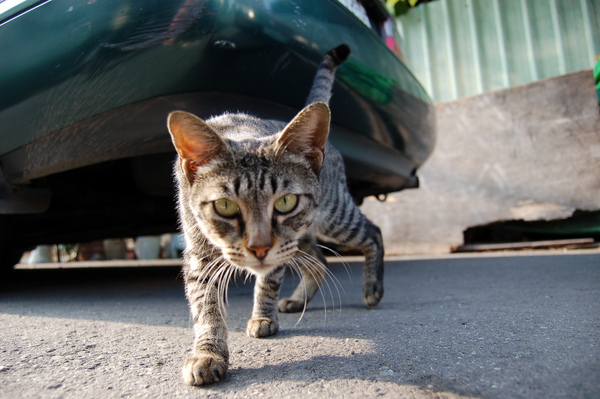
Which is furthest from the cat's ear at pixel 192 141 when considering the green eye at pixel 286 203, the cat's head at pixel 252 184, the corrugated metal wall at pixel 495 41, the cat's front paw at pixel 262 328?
the corrugated metal wall at pixel 495 41

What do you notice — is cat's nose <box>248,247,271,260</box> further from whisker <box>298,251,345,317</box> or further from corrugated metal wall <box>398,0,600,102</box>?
corrugated metal wall <box>398,0,600,102</box>

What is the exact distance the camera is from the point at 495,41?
584 cm

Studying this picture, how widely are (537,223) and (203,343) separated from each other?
4827 mm

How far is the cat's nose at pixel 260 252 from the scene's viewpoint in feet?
4.65

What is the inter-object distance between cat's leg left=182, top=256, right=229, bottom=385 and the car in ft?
2.78

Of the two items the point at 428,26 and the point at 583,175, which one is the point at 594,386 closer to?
the point at 583,175

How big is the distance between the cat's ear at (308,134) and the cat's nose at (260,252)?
1.27 ft

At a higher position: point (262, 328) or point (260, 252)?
point (260, 252)

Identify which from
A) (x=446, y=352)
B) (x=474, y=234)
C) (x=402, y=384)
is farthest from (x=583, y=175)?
(x=402, y=384)

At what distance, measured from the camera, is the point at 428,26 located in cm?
626

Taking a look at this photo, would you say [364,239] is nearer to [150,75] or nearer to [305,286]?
[305,286]

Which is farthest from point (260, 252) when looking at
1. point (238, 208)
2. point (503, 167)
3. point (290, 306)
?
point (503, 167)

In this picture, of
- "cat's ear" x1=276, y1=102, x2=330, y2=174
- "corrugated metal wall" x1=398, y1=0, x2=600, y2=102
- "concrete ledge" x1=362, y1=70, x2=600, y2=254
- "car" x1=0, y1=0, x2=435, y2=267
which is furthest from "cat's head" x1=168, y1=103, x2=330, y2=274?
"corrugated metal wall" x1=398, y1=0, x2=600, y2=102

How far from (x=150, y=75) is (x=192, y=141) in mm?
651
